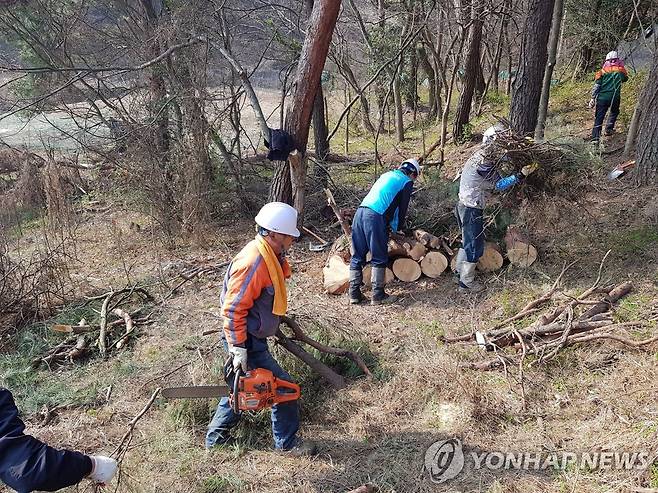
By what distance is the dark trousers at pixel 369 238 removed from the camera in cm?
540

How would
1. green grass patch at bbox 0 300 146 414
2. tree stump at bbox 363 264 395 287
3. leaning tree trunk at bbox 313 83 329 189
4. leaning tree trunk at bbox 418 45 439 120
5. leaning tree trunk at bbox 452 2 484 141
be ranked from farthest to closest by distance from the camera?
leaning tree trunk at bbox 418 45 439 120 → leaning tree trunk at bbox 452 2 484 141 → leaning tree trunk at bbox 313 83 329 189 → tree stump at bbox 363 264 395 287 → green grass patch at bbox 0 300 146 414

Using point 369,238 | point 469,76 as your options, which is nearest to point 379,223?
point 369,238

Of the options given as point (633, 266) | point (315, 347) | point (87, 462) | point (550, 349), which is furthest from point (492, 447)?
point (633, 266)

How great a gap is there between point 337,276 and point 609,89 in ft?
19.9

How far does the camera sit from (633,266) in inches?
199

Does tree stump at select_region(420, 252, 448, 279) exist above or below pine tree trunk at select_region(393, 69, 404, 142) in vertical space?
below

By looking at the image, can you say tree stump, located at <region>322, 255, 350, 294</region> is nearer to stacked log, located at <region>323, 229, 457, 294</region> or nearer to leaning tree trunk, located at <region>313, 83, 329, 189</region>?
stacked log, located at <region>323, 229, 457, 294</region>

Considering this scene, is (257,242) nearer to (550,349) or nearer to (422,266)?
(550,349)

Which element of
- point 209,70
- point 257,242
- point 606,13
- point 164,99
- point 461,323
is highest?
point 606,13

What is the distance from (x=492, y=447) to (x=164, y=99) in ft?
22.7

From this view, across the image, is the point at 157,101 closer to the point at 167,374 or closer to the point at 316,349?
the point at 167,374

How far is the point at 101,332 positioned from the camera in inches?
205

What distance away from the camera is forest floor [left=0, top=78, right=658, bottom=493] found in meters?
3.31

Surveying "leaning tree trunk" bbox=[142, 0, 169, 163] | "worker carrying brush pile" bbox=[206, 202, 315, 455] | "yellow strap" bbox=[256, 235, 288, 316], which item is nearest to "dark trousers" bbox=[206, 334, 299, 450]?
"worker carrying brush pile" bbox=[206, 202, 315, 455]
